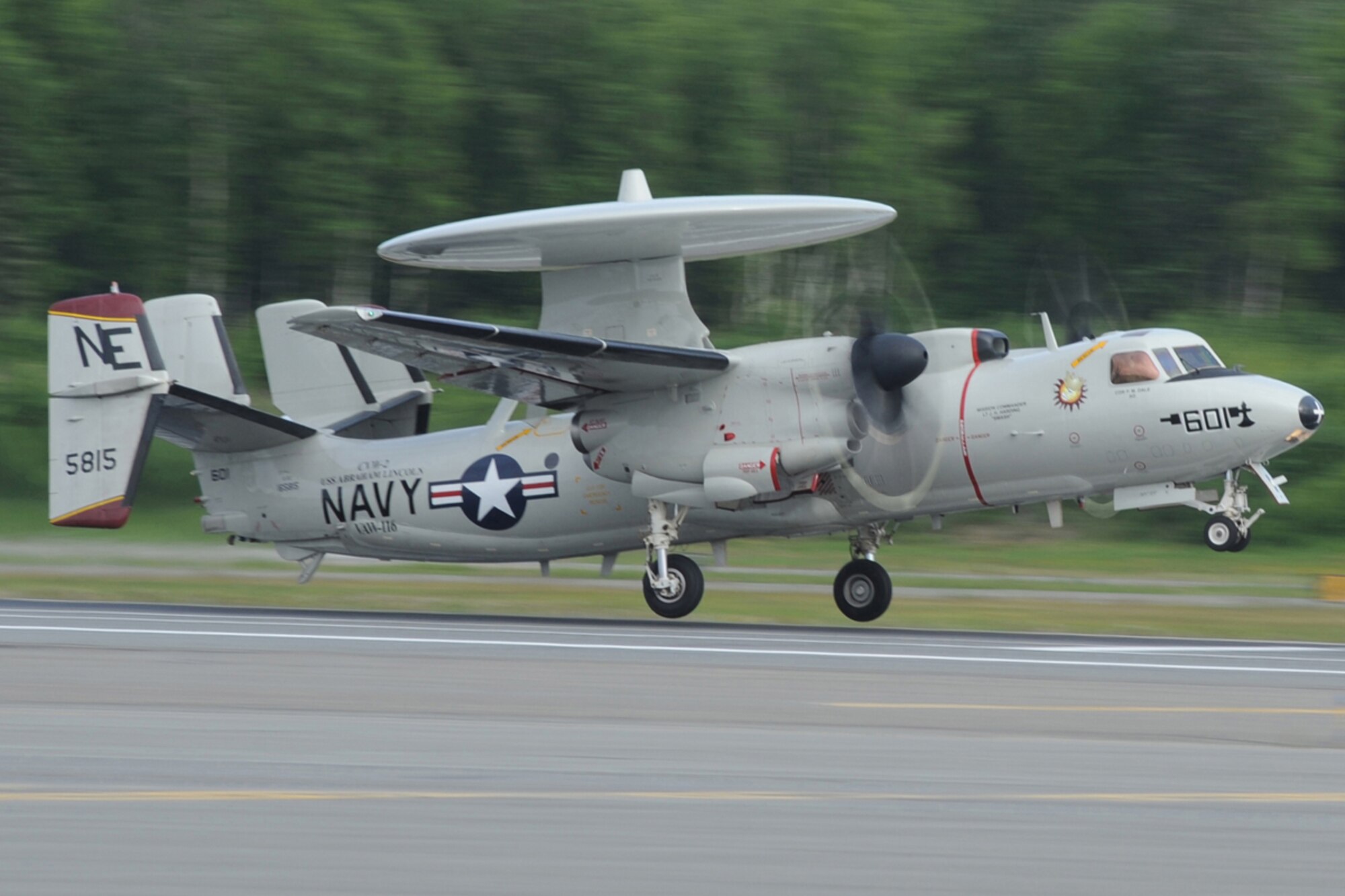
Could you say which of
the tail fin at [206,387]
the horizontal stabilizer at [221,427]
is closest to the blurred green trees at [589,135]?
the tail fin at [206,387]

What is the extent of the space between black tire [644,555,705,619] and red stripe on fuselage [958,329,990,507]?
3.20 m

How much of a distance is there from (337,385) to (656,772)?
13119 mm

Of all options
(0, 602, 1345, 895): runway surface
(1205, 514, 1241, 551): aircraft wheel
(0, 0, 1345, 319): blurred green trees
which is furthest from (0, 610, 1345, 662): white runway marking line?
(0, 0, 1345, 319): blurred green trees

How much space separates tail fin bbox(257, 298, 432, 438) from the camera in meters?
19.6

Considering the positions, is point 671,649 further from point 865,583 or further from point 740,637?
point 865,583

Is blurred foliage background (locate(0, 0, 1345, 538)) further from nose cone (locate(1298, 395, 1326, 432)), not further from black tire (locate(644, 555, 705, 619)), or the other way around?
nose cone (locate(1298, 395, 1326, 432))

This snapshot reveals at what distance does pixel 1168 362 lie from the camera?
1584 cm

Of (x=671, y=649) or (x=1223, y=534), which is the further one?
(x=1223, y=534)

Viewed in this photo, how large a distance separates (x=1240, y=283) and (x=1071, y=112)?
242 inches

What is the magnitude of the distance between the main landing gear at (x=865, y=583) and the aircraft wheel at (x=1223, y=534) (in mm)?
3725

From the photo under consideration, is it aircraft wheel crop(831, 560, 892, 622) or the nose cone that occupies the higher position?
the nose cone

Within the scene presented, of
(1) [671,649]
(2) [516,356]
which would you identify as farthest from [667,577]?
(1) [671,649]

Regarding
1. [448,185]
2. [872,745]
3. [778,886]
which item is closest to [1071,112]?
[448,185]

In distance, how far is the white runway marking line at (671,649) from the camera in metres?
12.4
